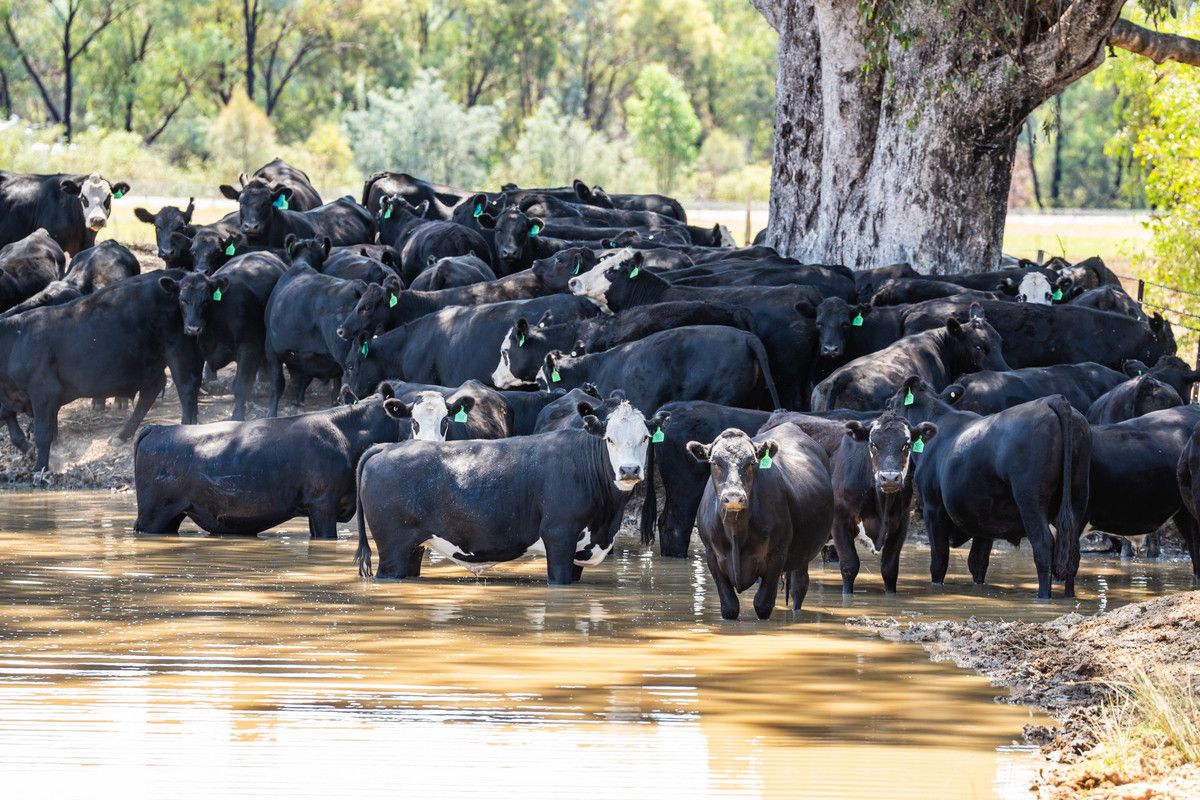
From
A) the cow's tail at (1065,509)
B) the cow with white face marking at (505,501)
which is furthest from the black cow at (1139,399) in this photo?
the cow with white face marking at (505,501)

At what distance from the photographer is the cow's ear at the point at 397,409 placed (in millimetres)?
14188

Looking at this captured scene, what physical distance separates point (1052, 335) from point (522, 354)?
5537 millimetres

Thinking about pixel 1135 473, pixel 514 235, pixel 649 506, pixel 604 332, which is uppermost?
pixel 514 235

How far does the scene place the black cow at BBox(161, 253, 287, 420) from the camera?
66.1ft

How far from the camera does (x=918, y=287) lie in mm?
20203

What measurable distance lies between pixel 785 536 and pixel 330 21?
238 feet

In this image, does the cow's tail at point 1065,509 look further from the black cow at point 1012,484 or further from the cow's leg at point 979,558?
the cow's leg at point 979,558

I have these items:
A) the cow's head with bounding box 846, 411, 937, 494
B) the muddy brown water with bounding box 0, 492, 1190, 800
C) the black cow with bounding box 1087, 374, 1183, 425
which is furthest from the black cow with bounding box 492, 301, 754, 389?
the cow's head with bounding box 846, 411, 937, 494

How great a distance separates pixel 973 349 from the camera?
57.9 feet

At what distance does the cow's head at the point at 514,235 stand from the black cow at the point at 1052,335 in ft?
20.4

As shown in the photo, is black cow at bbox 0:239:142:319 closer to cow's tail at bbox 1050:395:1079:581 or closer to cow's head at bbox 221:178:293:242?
cow's head at bbox 221:178:293:242

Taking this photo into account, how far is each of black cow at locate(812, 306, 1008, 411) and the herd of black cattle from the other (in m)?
0.03

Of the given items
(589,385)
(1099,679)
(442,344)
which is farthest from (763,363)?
(1099,679)

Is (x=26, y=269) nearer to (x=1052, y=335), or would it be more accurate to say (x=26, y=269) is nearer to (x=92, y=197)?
(x=92, y=197)
